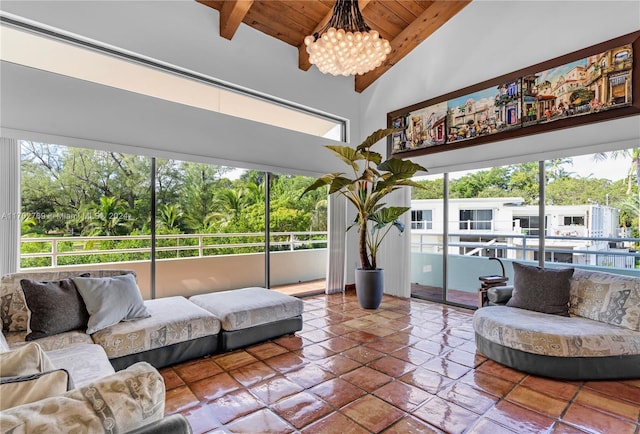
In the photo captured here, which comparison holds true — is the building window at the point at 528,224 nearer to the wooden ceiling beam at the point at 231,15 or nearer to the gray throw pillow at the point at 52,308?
the wooden ceiling beam at the point at 231,15

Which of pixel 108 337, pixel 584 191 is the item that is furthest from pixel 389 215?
pixel 108 337

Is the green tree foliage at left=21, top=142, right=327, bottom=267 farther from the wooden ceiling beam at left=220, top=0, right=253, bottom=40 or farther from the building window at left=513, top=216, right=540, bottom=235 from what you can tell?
the building window at left=513, top=216, right=540, bottom=235

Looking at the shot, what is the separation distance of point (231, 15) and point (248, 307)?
3.74m

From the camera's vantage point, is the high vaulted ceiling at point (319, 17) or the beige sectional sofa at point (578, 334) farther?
the high vaulted ceiling at point (319, 17)

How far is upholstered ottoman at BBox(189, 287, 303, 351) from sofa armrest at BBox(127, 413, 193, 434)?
7.12 feet

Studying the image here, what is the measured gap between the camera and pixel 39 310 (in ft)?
7.98

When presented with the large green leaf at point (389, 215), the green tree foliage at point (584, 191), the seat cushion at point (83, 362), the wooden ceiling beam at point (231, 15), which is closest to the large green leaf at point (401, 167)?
the large green leaf at point (389, 215)

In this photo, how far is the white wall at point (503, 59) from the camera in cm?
354

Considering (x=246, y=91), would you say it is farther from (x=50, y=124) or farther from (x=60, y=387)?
(x=60, y=387)

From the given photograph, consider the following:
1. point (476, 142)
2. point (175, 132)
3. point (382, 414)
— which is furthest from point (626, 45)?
point (175, 132)

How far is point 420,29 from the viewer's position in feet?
16.4

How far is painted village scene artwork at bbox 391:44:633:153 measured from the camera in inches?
136

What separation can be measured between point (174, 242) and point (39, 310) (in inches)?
87.3

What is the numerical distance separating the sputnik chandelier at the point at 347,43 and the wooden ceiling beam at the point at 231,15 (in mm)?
1138
